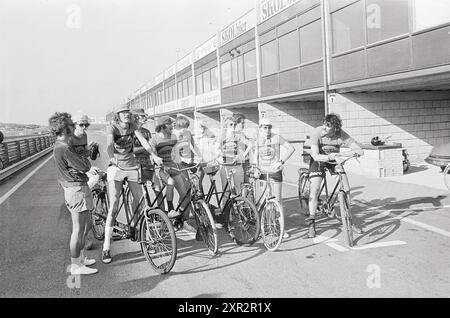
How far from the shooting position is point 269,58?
830 inches

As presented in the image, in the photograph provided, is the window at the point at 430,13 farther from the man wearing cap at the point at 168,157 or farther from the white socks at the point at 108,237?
the white socks at the point at 108,237

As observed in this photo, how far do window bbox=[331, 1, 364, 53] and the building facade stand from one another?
3 cm

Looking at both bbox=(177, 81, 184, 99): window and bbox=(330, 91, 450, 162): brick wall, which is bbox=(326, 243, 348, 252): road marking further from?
bbox=(177, 81, 184, 99): window

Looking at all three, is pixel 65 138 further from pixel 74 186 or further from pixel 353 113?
pixel 353 113

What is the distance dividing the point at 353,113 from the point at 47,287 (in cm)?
1275

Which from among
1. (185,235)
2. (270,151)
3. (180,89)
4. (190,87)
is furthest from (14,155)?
(180,89)

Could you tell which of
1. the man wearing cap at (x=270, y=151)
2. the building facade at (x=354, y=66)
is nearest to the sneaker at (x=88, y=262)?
the man wearing cap at (x=270, y=151)

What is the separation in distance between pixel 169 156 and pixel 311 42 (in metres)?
12.5

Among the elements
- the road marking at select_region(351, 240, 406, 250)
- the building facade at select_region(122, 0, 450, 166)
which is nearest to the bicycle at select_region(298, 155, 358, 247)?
the road marking at select_region(351, 240, 406, 250)

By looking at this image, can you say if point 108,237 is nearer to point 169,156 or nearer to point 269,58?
point 169,156

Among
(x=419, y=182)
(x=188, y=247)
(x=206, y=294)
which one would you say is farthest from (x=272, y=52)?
(x=206, y=294)

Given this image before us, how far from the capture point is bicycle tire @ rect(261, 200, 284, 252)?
17.0 ft
